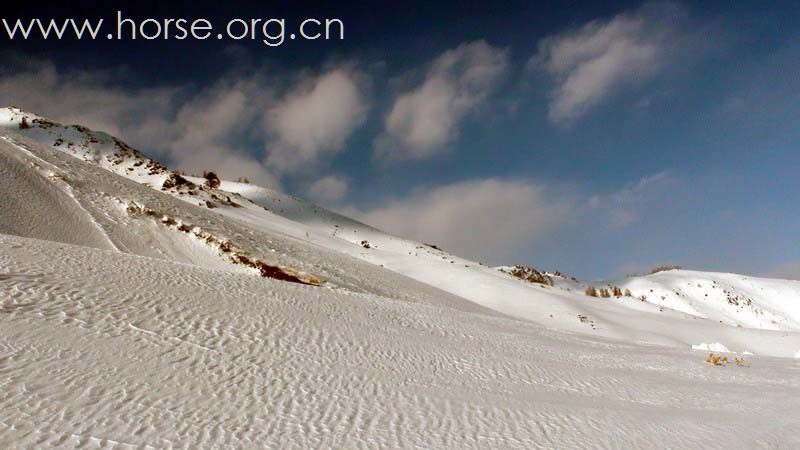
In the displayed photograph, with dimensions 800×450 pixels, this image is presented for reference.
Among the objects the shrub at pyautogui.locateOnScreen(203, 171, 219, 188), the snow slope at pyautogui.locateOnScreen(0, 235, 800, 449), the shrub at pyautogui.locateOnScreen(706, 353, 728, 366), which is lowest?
the snow slope at pyautogui.locateOnScreen(0, 235, 800, 449)

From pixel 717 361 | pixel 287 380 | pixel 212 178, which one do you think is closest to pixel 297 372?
pixel 287 380

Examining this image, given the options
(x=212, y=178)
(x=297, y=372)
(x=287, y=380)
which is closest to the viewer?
(x=287, y=380)

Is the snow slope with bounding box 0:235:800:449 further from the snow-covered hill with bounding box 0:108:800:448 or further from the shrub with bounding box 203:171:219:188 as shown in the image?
the shrub with bounding box 203:171:219:188

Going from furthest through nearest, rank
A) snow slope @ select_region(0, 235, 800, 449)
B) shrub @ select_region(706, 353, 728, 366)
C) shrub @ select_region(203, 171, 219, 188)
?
shrub @ select_region(203, 171, 219, 188)
shrub @ select_region(706, 353, 728, 366)
snow slope @ select_region(0, 235, 800, 449)

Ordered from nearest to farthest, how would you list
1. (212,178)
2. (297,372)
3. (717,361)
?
1. (297,372)
2. (717,361)
3. (212,178)

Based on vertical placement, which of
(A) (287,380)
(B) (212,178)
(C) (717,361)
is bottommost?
(A) (287,380)

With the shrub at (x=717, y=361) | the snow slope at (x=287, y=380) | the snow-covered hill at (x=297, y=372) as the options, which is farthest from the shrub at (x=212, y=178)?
the shrub at (x=717, y=361)

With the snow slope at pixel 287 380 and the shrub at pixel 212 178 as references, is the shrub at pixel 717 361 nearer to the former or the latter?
the snow slope at pixel 287 380

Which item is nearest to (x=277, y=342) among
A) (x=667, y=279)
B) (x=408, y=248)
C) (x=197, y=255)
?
(x=197, y=255)

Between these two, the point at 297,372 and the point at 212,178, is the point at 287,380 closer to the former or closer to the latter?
the point at 297,372

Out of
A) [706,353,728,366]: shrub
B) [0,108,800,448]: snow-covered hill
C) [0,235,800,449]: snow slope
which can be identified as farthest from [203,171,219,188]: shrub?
[706,353,728,366]: shrub

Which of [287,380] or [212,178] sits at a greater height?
[212,178]

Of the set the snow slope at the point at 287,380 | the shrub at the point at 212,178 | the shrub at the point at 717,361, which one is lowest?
the snow slope at the point at 287,380

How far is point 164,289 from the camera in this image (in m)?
3.20
